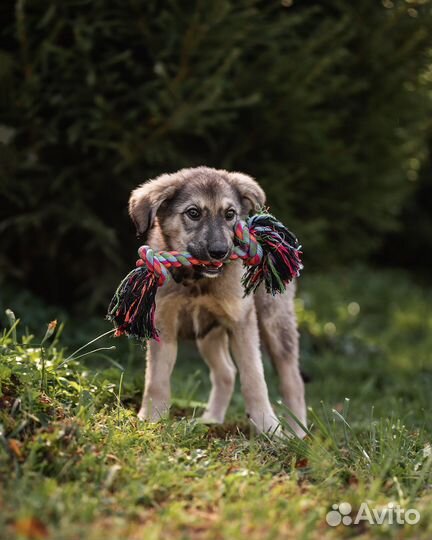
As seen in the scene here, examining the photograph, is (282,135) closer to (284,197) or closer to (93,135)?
(284,197)

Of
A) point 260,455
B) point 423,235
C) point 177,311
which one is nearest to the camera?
point 260,455

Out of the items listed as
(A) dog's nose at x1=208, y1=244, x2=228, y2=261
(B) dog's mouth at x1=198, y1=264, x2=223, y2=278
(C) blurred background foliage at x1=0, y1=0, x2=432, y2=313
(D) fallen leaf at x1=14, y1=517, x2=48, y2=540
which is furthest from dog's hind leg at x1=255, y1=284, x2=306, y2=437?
(D) fallen leaf at x1=14, y1=517, x2=48, y2=540

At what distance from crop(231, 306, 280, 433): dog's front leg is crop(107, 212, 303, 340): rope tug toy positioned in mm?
387

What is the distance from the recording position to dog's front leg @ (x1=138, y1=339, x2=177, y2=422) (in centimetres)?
433

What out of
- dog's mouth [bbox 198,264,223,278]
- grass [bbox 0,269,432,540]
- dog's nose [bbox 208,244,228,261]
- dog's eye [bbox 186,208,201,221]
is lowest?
grass [bbox 0,269,432,540]

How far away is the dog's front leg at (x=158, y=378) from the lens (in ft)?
14.2

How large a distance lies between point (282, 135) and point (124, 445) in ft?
16.9

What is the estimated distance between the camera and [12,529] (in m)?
2.48

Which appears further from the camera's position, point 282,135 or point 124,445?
point 282,135

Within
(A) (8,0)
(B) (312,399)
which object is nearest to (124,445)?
(B) (312,399)

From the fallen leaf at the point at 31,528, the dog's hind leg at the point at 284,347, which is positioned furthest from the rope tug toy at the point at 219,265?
the fallen leaf at the point at 31,528

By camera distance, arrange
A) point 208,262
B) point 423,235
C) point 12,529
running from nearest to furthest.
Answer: point 12,529
point 208,262
point 423,235

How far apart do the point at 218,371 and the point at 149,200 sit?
161 centimetres

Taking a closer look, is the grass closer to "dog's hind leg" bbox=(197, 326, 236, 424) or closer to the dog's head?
"dog's hind leg" bbox=(197, 326, 236, 424)
